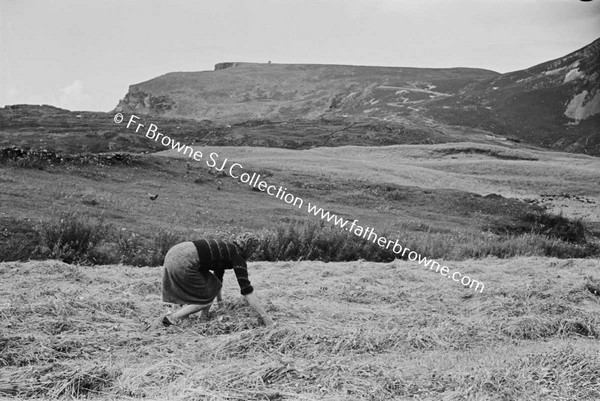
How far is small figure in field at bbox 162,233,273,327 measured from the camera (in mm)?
9383

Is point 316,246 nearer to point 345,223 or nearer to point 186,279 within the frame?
point 345,223

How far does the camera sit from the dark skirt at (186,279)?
31.0 feet

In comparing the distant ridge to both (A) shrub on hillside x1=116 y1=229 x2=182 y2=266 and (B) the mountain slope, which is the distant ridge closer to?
(B) the mountain slope

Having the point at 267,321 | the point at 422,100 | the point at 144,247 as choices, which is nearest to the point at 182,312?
the point at 267,321

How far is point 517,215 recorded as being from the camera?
31.1 meters

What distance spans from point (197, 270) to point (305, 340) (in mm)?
1907

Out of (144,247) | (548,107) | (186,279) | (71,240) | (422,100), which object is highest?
(422,100)

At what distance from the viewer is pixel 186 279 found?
31.1ft

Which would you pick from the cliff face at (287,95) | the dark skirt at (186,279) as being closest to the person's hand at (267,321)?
the dark skirt at (186,279)

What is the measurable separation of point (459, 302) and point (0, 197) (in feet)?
49.5

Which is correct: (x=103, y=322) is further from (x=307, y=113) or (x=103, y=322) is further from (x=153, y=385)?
(x=307, y=113)

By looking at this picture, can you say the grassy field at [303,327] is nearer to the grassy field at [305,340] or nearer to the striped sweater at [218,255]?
the grassy field at [305,340]

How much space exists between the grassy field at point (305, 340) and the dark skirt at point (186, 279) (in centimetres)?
38

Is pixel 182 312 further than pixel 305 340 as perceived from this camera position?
Yes
